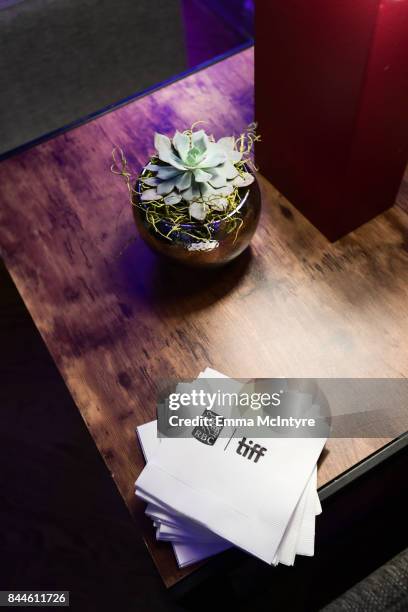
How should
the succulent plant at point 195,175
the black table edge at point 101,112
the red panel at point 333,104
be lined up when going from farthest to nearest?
1. the black table edge at point 101,112
2. the succulent plant at point 195,175
3. the red panel at point 333,104

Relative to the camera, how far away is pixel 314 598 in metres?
1.30

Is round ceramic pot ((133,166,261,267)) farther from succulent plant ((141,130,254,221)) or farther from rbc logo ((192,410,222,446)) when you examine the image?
rbc logo ((192,410,222,446))

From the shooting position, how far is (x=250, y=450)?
827 millimetres

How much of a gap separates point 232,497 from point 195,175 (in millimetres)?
448

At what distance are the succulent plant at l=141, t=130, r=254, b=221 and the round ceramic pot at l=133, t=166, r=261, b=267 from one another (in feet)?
0.08

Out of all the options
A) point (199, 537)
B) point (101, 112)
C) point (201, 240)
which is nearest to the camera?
point (199, 537)

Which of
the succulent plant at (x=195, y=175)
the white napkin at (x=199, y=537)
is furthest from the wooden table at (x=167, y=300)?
the succulent plant at (x=195, y=175)

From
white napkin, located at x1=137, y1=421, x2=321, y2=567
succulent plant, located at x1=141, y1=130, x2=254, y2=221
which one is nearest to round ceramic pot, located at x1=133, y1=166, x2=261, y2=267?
succulent plant, located at x1=141, y1=130, x2=254, y2=221

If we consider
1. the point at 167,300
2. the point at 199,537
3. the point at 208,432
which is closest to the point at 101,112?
the point at 167,300

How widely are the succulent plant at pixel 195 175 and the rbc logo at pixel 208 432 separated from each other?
293mm

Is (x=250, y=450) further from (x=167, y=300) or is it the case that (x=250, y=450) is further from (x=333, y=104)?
(x=333, y=104)

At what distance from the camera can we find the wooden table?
0.92 metres

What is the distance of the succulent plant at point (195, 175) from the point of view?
856mm

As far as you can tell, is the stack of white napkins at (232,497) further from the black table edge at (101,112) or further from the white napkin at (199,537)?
the black table edge at (101,112)
